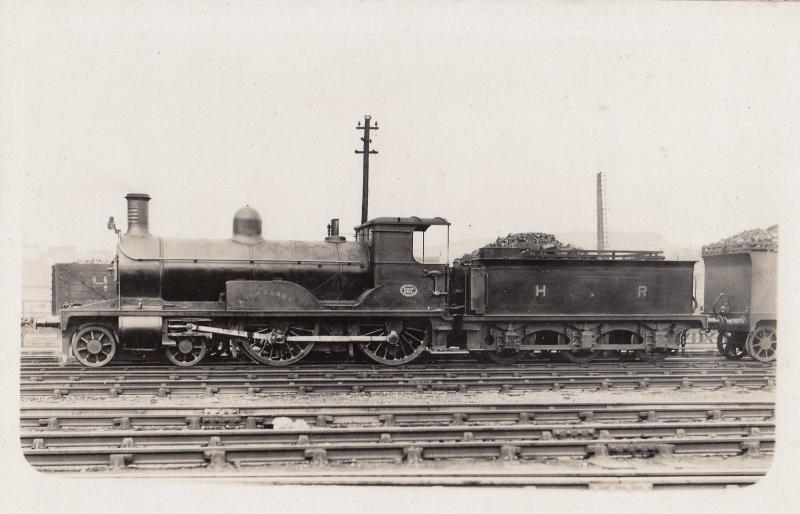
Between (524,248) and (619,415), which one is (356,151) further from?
(619,415)

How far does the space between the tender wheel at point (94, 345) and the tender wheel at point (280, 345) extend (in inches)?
88.7

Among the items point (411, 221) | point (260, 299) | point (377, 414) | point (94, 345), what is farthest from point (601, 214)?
point (94, 345)

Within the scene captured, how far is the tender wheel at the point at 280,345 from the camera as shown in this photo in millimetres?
11875

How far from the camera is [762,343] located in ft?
43.4

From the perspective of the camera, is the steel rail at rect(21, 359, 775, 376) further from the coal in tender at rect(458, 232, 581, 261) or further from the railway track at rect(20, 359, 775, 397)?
the coal in tender at rect(458, 232, 581, 261)

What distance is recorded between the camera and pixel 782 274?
8195mm

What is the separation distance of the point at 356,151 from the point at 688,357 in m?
9.64

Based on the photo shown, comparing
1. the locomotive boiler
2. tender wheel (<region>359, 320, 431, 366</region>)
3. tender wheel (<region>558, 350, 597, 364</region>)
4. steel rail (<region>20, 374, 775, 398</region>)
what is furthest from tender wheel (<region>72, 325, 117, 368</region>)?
tender wheel (<region>558, 350, 597, 364</region>)

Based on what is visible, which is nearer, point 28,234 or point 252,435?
point 252,435

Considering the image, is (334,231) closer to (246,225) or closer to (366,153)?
(246,225)

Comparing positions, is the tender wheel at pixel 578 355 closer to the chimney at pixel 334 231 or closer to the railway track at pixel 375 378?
the railway track at pixel 375 378

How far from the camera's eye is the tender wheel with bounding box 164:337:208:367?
38.1ft

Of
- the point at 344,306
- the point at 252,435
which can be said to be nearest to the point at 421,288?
the point at 344,306

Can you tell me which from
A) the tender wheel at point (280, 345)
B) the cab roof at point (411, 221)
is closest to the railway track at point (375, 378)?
the tender wheel at point (280, 345)
